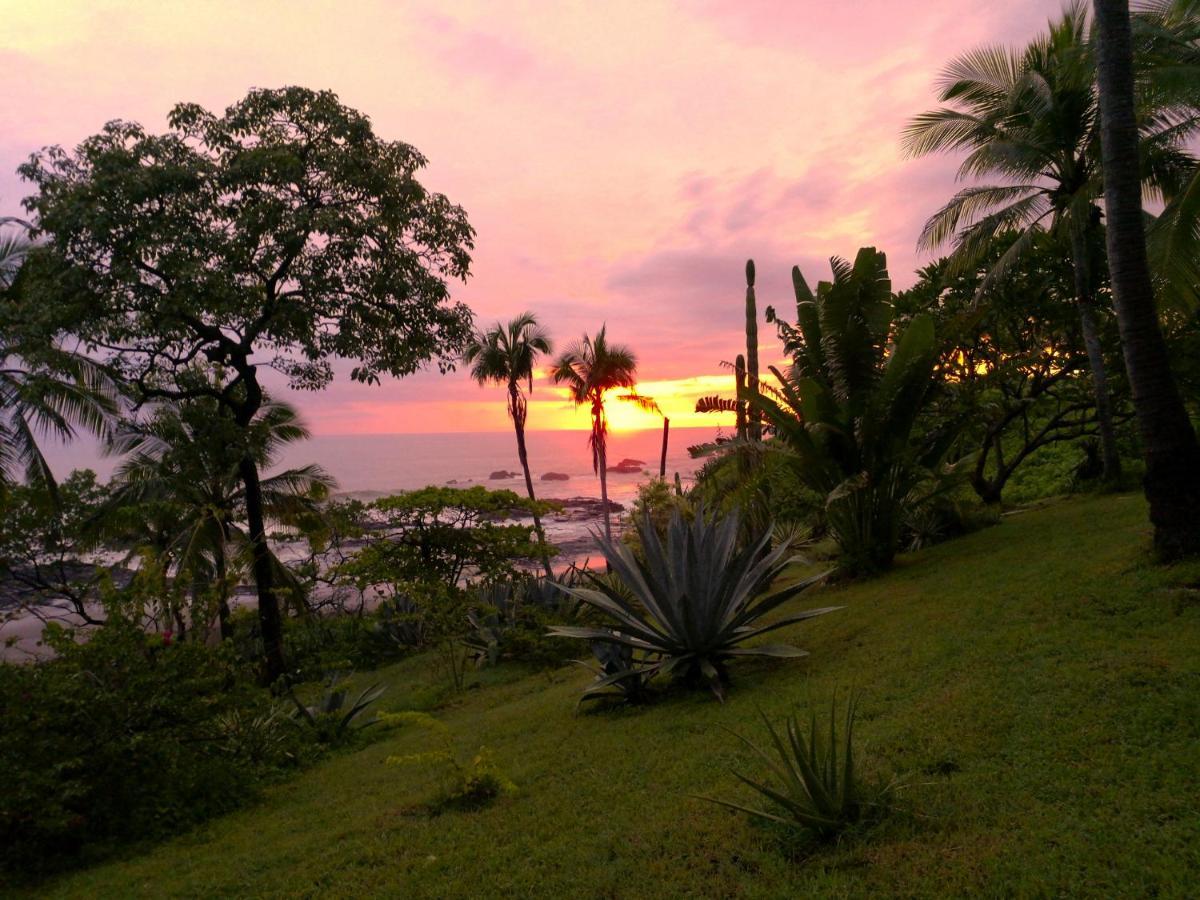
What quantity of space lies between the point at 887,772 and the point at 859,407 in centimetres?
643

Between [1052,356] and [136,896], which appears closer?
[136,896]

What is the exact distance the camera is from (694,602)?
259 inches

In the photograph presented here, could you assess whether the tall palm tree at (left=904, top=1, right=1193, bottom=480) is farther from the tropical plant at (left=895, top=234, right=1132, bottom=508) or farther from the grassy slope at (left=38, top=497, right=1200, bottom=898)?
the grassy slope at (left=38, top=497, right=1200, bottom=898)

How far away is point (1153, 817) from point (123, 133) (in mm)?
14096

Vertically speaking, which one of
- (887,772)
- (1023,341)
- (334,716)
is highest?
(1023,341)

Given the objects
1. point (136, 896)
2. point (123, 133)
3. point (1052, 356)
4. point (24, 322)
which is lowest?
point (136, 896)

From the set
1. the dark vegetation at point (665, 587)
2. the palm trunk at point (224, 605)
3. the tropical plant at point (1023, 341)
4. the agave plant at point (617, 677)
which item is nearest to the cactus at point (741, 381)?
the dark vegetation at point (665, 587)

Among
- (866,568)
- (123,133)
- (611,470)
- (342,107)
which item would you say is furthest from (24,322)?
(611,470)

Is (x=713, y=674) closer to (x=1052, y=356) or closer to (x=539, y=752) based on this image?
(x=539, y=752)

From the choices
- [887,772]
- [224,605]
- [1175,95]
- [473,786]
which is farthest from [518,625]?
[1175,95]

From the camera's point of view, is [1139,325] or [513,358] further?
[513,358]

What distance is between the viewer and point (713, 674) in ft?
20.6

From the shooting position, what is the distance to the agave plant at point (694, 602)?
654 cm

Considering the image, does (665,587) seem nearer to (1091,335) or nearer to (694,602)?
(694,602)
